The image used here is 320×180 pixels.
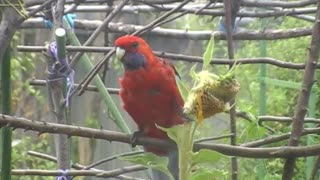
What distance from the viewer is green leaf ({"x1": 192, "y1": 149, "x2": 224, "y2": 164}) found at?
0.58 meters

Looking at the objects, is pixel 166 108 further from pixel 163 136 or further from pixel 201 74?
pixel 201 74

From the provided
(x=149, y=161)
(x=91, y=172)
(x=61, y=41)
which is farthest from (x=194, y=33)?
(x=149, y=161)

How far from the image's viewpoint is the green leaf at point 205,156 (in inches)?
22.7

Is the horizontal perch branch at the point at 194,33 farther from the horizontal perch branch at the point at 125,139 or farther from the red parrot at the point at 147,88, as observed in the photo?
the horizontal perch branch at the point at 125,139

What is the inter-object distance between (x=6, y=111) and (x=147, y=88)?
0.32 meters

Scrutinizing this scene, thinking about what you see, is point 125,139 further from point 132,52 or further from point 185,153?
point 132,52

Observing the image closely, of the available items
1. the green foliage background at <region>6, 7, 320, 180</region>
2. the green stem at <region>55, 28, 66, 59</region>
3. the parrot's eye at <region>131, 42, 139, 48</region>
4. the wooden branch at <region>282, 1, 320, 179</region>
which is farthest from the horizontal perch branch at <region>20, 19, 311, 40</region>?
the wooden branch at <region>282, 1, 320, 179</region>

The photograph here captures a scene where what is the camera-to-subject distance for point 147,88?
1150 millimetres

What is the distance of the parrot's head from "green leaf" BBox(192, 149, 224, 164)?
529 mm

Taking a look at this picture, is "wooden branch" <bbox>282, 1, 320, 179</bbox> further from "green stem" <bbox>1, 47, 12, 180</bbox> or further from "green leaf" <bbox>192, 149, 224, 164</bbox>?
"green stem" <bbox>1, 47, 12, 180</bbox>

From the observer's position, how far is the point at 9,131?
829 mm

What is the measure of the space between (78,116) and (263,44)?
2.00m

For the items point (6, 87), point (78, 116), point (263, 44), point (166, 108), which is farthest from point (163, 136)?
point (78, 116)

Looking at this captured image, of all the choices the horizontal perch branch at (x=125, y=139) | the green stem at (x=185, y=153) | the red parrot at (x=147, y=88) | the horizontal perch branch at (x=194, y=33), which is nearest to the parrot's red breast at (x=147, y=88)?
the red parrot at (x=147, y=88)
